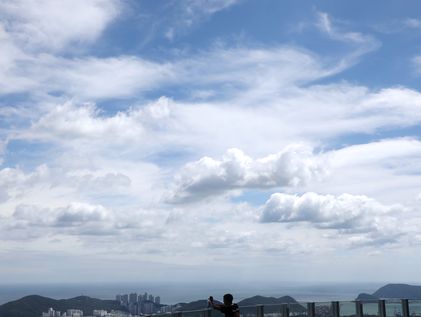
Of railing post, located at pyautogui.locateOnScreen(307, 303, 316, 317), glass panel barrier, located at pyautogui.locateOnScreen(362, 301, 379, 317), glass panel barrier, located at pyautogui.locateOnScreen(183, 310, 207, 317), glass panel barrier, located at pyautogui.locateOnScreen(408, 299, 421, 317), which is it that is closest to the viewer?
glass panel barrier, located at pyautogui.locateOnScreen(183, 310, 207, 317)

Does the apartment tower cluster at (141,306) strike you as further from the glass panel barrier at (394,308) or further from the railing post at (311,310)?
the glass panel barrier at (394,308)

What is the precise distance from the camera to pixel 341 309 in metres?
20.5

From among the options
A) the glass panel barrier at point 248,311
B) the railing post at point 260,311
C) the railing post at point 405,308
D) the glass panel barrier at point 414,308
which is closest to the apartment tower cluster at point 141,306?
the glass panel barrier at point 248,311

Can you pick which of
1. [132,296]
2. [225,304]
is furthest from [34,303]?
[225,304]

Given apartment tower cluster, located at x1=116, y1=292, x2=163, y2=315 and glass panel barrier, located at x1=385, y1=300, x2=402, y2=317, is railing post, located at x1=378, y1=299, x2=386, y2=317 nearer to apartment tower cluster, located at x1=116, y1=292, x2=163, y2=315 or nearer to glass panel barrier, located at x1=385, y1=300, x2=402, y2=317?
glass panel barrier, located at x1=385, y1=300, x2=402, y2=317

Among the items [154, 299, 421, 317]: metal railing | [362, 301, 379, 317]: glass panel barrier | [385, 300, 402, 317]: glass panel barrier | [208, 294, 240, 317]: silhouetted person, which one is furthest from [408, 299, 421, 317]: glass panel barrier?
[208, 294, 240, 317]: silhouetted person

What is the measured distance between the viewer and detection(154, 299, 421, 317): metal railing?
19.5 metres

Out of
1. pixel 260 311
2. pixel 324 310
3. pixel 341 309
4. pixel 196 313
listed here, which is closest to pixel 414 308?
pixel 341 309

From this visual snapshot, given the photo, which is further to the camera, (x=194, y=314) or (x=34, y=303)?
(x=34, y=303)

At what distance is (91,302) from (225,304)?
34854mm

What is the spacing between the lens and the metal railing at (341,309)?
64.0 ft

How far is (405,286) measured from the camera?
47.2 meters

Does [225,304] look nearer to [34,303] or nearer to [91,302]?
[91,302]

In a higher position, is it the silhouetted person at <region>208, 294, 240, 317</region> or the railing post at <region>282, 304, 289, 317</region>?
the silhouetted person at <region>208, 294, 240, 317</region>
